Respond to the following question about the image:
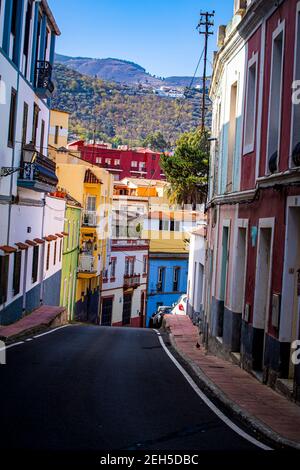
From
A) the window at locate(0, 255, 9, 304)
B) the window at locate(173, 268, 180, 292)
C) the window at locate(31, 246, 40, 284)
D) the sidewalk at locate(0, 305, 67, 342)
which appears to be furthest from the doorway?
the window at locate(173, 268, 180, 292)

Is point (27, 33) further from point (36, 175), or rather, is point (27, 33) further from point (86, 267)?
point (86, 267)

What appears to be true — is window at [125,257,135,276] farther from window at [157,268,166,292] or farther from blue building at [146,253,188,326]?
window at [157,268,166,292]

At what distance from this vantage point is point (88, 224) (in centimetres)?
4584

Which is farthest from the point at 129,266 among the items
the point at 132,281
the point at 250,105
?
the point at 250,105

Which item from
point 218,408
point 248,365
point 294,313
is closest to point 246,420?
point 218,408

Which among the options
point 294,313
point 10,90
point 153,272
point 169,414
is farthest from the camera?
point 153,272

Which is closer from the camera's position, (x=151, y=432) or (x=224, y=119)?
(x=151, y=432)

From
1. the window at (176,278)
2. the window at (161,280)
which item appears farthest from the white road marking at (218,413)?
the window at (176,278)

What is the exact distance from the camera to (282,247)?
11.9 meters

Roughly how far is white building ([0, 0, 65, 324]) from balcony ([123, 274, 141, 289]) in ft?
77.0

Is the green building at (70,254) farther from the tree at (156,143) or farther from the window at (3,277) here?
the tree at (156,143)

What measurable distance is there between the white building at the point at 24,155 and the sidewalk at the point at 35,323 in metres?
0.38
